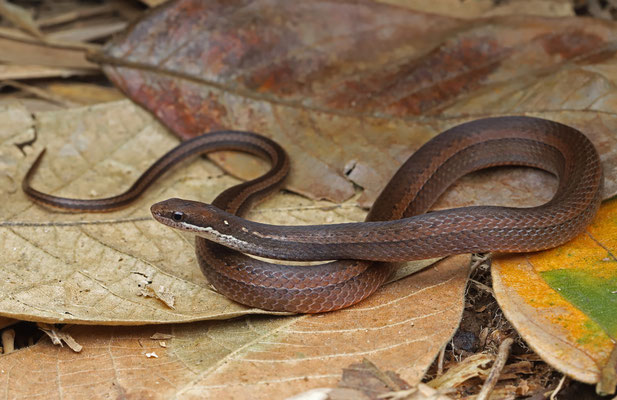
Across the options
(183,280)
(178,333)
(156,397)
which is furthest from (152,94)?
(156,397)

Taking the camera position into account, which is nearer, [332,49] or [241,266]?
[241,266]

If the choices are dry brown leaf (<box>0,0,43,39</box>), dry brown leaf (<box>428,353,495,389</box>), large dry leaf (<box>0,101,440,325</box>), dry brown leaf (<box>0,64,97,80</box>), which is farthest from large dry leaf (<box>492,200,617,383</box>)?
dry brown leaf (<box>0,0,43,39</box>)

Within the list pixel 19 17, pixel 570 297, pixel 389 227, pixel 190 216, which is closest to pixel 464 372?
pixel 570 297

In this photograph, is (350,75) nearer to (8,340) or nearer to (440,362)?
(440,362)

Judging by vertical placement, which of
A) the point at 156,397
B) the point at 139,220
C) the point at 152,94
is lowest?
the point at 156,397

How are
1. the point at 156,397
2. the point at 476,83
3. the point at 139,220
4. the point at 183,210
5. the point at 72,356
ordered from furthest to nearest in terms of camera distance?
the point at 476,83 → the point at 139,220 → the point at 183,210 → the point at 72,356 → the point at 156,397

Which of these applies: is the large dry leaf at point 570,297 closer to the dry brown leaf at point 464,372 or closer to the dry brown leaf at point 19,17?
the dry brown leaf at point 464,372

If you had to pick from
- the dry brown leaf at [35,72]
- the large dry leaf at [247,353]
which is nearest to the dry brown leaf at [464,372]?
the large dry leaf at [247,353]

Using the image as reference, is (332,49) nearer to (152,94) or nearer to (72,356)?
(152,94)
